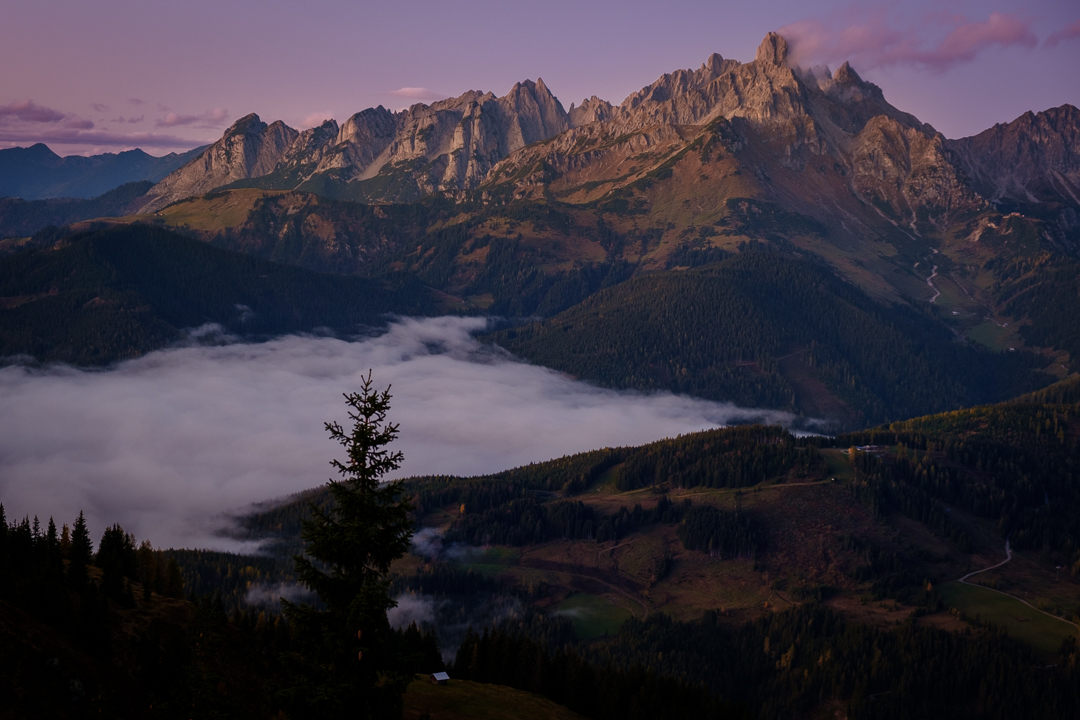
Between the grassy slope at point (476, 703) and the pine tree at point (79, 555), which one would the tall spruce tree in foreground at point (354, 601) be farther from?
the pine tree at point (79, 555)

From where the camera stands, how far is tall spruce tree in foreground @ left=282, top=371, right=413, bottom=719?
4556cm

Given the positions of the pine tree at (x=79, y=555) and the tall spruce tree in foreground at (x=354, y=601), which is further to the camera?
the pine tree at (x=79, y=555)

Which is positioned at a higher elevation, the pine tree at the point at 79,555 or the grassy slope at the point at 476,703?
the pine tree at the point at 79,555

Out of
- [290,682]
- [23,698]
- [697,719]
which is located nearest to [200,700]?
[290,682]

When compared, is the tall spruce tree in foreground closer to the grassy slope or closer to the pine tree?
the grassy slope

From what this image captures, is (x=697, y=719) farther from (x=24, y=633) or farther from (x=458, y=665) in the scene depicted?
(x=24, y=633)

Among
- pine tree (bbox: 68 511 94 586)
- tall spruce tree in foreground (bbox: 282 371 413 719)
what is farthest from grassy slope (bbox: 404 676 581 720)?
tall spruce tree in foreground (bbox: 282 371 413 719)

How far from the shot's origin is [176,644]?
85.0 metres

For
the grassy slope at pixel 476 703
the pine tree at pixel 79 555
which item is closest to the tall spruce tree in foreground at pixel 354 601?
the grassy slope at pixel 476 703

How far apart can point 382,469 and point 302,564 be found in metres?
6.40

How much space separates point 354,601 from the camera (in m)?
45.2

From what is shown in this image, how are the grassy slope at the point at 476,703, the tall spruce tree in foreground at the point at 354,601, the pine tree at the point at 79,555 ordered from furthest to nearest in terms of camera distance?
the grassy slope at the point at 476,703 → the pine tree at the point at 79,555 → the tall spruce tree in foreground at the point at 354,601

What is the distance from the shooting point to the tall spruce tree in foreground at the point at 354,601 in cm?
4556

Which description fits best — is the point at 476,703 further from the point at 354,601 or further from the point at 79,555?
the point at 354,601
